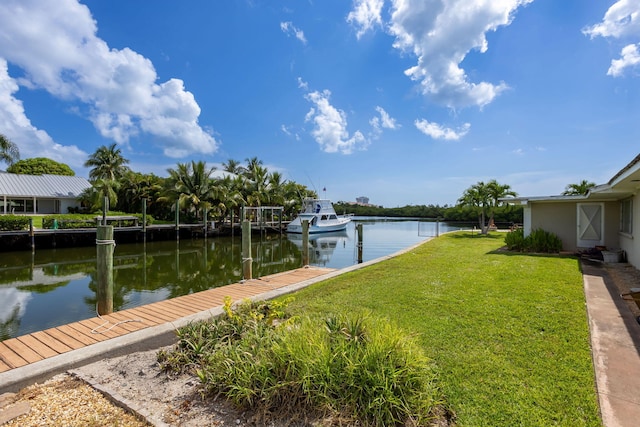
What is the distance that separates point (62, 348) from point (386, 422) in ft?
12.0

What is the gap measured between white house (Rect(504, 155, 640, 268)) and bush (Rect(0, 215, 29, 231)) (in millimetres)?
23407

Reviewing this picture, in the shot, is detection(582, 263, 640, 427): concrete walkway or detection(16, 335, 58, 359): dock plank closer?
detection(582, 263, 640, 427): concrete walkway

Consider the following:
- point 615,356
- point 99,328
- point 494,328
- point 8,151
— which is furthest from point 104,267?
point 8,151

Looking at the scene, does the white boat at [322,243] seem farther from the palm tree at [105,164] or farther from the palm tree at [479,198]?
the palm tree at [105,164]

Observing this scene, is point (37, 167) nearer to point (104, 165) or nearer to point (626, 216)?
point (104, 165)

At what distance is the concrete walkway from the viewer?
2.47 meters

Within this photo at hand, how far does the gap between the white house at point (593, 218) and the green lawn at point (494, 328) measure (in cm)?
205

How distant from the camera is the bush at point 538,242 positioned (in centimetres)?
1127

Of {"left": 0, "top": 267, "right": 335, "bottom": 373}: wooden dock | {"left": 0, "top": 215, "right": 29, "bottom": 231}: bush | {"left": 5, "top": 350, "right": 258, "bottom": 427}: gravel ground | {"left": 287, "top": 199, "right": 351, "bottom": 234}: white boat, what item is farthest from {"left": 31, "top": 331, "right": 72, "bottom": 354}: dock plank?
{"left": 287, "top": 199, "right": 351, "bottom": 234}: white boat

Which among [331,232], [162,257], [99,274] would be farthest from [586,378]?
[331,232]

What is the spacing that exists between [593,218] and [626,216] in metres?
1.53

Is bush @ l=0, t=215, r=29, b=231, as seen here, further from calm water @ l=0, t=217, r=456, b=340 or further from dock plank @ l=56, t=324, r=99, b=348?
dock plank @ l=56, t=324, r=99, b=348

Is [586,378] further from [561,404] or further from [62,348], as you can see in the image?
[62,348]

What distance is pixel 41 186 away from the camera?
98.0 feet
